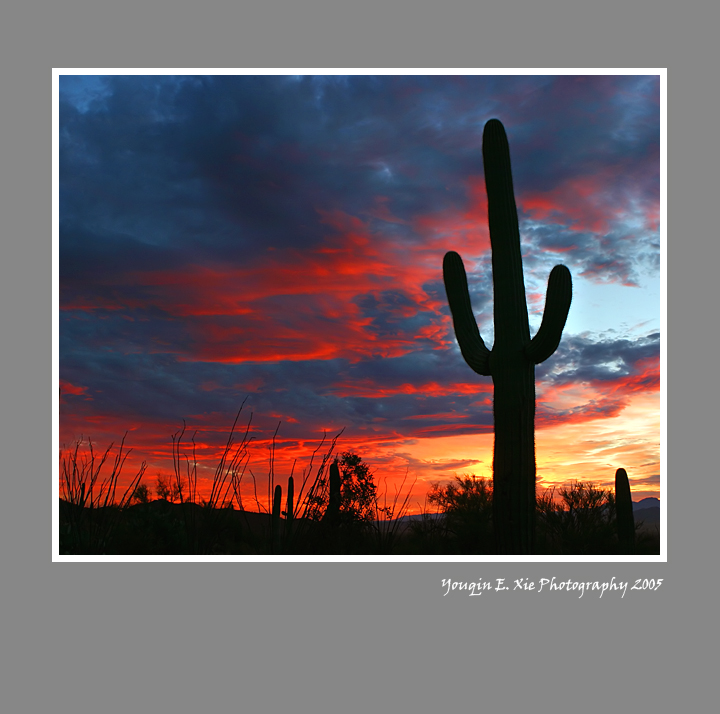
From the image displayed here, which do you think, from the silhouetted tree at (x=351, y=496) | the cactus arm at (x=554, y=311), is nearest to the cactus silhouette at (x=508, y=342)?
the cactus arm at (x=554, y=311)

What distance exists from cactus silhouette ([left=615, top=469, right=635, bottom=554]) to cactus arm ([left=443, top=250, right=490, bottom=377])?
2318mm

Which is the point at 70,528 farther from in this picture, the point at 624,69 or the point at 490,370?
the point at 624,69

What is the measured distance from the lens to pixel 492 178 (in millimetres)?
6820

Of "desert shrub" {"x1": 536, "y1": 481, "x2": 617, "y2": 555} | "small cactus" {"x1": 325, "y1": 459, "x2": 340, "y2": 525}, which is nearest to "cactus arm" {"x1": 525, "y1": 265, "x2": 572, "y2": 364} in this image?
"desert shrub" {"x1": 536, "y1": 481, "x2": 617, "y2": 555}

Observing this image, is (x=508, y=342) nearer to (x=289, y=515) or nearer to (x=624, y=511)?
(x=624, y=511)

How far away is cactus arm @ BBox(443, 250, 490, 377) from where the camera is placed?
22.4 ft

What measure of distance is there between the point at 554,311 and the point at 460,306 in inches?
47.4

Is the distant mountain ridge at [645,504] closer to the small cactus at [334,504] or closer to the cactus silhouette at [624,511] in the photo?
the cactus silhouette at [624,511]

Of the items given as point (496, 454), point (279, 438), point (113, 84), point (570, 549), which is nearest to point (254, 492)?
point (279, 438)

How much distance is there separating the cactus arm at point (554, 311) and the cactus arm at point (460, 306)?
797 millimetres

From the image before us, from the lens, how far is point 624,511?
7117 mm

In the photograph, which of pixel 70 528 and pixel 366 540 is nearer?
pixel 70 528

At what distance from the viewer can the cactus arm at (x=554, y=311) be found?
6000 mm
